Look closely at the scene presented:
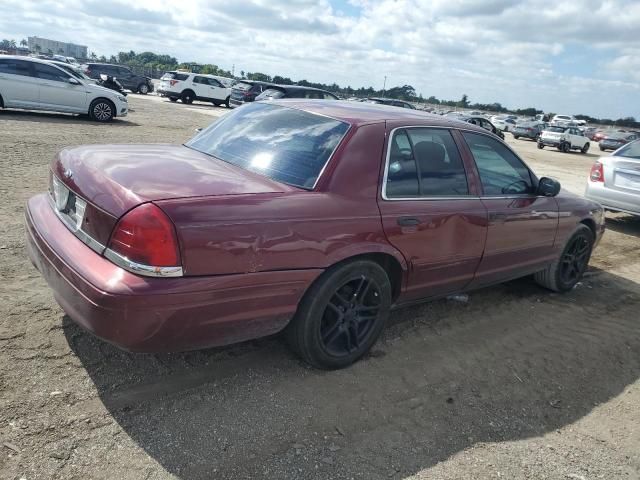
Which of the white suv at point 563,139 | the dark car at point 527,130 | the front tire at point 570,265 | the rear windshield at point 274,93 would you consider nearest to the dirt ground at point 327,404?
the front tire at point 570,265

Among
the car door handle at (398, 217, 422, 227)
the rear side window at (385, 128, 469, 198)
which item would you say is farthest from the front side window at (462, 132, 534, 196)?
the car door handle at (398, 217, 422, 227)

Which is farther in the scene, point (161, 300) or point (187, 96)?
point (187, 96)

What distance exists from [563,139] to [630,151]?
2226 centimetres

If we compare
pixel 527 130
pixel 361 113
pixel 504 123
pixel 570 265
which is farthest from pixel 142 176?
pixel 504 123

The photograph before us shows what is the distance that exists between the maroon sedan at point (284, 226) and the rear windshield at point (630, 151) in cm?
496

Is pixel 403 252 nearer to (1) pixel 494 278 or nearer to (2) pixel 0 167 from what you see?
(1) pixel 494 278

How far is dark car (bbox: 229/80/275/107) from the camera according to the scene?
2535 cm

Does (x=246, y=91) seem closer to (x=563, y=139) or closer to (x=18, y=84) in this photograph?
(x=18, y=84)

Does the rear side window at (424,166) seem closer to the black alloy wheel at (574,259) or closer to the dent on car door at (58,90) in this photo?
the black alloy wheel at (574,259)

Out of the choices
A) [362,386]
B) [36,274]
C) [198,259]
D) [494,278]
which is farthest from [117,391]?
[494,278]

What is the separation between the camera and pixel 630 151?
8.52m

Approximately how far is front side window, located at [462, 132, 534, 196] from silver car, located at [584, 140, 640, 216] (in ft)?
14.9

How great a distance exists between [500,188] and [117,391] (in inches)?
124

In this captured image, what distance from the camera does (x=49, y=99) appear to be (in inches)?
581
